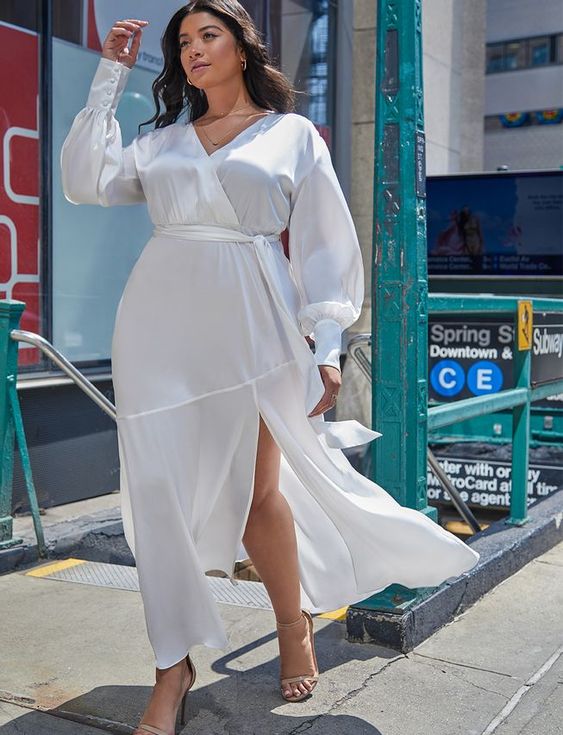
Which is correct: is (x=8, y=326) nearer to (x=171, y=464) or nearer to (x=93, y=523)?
(x=93, y=523)

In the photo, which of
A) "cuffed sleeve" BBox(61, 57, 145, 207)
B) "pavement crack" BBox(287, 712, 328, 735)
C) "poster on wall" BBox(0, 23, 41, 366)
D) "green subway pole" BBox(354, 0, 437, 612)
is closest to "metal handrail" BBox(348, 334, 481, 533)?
"green subway pole" BBox(354, 0, 437, 612)

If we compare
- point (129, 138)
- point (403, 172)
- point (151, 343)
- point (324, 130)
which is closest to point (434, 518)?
point (403, 172)

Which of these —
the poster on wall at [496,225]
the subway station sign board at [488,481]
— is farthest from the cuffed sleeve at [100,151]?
the poster on wall at [496,225]

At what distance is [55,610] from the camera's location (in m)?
3.82

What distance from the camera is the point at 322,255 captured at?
9.33 ft

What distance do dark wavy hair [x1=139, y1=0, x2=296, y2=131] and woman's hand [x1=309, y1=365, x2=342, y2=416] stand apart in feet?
2.52

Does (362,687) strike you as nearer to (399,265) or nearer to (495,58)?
(399,265)

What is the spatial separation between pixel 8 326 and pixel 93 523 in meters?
1.20

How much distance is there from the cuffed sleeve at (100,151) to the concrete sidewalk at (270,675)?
56.0 inches

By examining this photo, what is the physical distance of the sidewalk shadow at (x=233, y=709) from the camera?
110 inches

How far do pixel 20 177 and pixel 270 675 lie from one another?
3.51m

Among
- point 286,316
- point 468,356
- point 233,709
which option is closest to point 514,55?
point 468,356

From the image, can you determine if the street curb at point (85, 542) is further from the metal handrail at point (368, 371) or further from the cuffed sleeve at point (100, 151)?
the cuffed sleeve at point (100, 151)

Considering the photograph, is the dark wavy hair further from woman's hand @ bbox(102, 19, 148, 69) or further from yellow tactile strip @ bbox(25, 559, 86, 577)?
yellow tactile strip @ bbox(25, 559, 86, 577)
